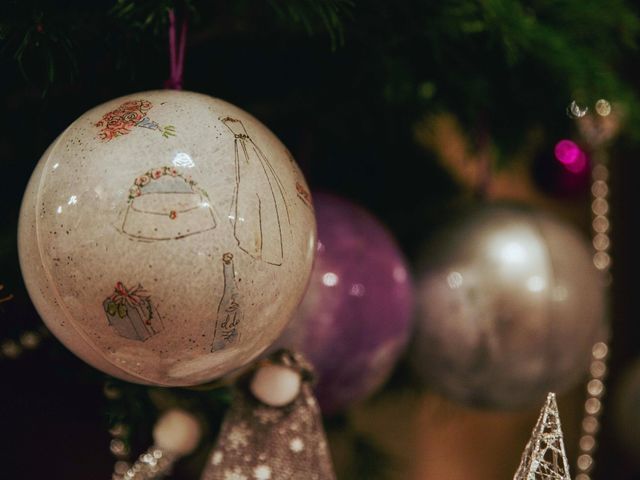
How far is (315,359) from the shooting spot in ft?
2.07

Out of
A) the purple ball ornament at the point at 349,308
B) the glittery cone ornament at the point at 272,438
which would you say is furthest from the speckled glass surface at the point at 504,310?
the glittery cone ornament at the point at 272,438

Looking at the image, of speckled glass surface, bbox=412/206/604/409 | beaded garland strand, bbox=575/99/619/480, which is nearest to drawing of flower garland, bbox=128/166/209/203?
speckled glass surface, bbox=412/206/604/409

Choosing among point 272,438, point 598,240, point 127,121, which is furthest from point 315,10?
point 598,240

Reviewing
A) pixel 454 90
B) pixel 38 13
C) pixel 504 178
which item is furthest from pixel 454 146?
pixel 38 13

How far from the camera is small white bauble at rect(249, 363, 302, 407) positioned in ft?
1.72

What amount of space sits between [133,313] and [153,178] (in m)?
Answer: 0.08

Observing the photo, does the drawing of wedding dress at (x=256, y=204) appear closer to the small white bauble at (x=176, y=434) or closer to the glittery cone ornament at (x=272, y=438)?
the glittery cone ornament at (x=272, y=438)

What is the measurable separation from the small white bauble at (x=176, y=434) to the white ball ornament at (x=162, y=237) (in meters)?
0.17

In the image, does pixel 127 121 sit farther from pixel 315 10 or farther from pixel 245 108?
pixel 245 108

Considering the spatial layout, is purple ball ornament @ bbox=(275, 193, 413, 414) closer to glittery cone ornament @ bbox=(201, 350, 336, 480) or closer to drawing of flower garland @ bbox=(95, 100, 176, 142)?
Result: glittery cone ornament @ bbox=(201, 350, 336, 480)

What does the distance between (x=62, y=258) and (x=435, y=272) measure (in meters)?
0.45

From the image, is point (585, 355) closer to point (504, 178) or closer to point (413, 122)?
point (413, 122)

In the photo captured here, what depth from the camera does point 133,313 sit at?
15.8 inches

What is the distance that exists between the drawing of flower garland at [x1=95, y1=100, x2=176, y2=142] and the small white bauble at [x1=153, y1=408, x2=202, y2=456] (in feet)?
0.95
